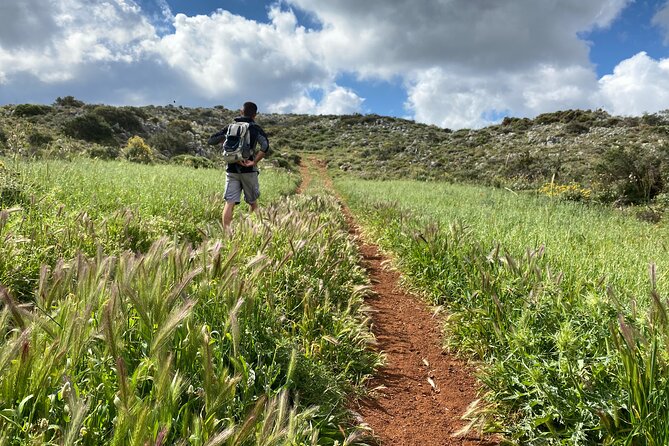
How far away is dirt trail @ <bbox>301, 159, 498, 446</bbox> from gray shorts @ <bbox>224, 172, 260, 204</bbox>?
3307mm

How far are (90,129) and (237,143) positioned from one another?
90.9ft

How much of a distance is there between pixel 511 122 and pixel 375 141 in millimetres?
17464

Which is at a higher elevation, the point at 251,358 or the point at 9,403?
the point at 9,403

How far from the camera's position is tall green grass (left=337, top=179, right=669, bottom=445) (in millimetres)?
1962

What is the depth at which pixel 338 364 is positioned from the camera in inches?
118

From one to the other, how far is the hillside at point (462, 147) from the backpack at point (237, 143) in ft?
10.7

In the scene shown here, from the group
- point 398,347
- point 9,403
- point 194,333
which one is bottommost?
point 398,347

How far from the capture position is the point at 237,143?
7102mm

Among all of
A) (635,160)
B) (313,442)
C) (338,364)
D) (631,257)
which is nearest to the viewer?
(313,442)

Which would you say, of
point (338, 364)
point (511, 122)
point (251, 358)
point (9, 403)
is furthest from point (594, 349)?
point (511, 122)

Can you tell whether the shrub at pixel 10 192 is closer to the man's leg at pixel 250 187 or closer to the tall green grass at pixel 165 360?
the tall green grass at pixel 165 360

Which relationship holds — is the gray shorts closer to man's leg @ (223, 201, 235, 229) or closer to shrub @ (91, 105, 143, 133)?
man's leg @ (223, 201, 235, 229)

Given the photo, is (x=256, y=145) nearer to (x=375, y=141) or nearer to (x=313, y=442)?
(x=313, y=442)

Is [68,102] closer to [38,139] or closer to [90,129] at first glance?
[90,129]
